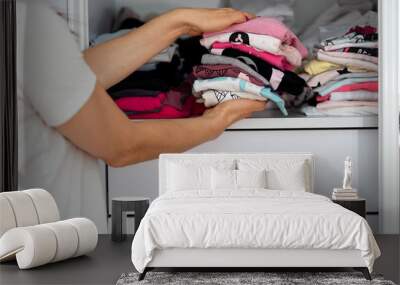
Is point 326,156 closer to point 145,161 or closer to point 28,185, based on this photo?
point 145,161

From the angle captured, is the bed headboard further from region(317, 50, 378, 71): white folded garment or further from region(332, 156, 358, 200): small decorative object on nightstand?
region(317, 50, 378, 71): white folded garment

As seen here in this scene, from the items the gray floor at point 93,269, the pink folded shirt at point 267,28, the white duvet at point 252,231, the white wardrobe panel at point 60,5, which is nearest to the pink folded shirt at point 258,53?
the pink folded shirt at point 267,28

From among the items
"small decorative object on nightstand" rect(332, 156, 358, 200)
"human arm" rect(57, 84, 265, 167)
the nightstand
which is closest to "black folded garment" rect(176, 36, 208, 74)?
"human arm" rect(57, 84, 265, 167)

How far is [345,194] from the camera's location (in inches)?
220

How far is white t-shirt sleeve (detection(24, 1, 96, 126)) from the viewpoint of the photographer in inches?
231

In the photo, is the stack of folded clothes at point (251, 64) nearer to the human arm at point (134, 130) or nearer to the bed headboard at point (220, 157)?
the human arm at point (134, 130)

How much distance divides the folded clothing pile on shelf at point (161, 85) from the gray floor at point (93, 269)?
121 cm

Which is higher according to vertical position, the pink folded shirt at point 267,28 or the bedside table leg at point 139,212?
the pink folded shirt at point 267,28

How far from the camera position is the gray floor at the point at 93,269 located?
4.23 meters

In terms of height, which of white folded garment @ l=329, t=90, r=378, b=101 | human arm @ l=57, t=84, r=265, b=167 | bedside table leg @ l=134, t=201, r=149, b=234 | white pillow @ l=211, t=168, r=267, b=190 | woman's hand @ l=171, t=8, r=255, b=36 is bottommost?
bedside table leg @ l=134, t=201, r=149, b=234

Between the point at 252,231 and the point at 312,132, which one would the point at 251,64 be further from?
the point at 252,231

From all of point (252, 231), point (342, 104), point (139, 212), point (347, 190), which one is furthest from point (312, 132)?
point (252, 231)

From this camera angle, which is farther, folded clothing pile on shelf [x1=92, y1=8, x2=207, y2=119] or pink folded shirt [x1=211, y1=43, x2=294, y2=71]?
folded clothing pile on shelf [x1=92, y1=8, x2=207, y2=119]

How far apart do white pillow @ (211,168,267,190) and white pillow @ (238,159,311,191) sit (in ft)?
0.30
